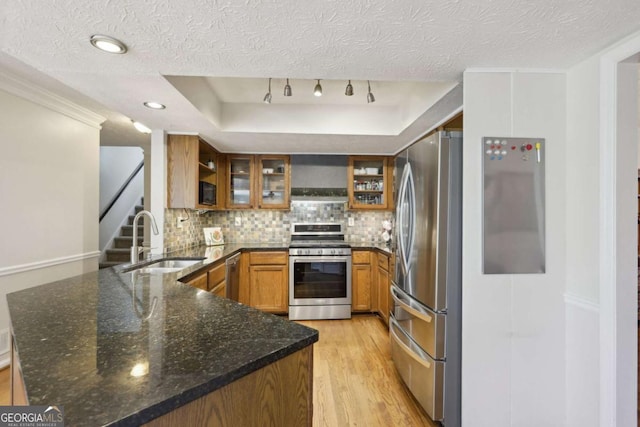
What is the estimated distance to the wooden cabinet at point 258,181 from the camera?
3.70 m

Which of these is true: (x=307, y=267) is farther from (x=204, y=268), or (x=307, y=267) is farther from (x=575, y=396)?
(x=575, y=396)

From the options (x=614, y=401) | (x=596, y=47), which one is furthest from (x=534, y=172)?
(x=614, y=401)

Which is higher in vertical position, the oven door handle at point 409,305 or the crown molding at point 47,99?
the crown molding at point 47,99

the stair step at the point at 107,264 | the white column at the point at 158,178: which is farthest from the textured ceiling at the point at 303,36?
the stair step at the point at 107,264

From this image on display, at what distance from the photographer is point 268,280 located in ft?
11.0

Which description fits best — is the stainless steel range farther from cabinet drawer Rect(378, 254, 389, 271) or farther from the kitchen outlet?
the kitchen outlet

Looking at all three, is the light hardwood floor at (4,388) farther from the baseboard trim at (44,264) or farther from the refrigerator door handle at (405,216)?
the refrigerator door handle at (405,216)

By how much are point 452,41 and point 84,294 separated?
213cm

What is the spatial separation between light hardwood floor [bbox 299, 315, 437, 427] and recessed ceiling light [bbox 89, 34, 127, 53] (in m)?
2.32

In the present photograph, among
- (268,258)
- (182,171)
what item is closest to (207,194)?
(182,171)

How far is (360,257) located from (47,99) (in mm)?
3364

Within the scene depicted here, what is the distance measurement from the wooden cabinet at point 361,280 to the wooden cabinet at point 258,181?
1.18 m

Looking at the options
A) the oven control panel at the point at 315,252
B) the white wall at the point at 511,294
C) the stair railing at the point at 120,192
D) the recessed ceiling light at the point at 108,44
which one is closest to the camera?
the recessed ceiling light at the point at 108,44

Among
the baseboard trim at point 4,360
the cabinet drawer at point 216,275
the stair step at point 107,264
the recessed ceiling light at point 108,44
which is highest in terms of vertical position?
the recessed ceiling light at point 108,44
